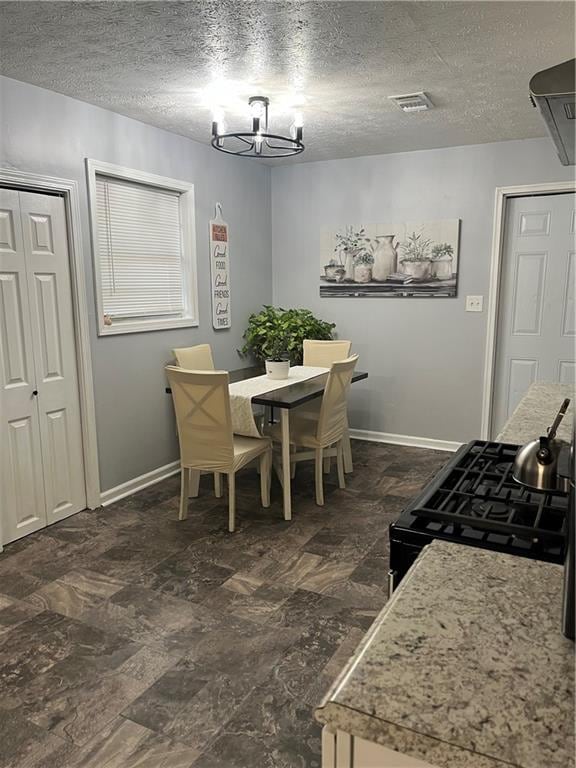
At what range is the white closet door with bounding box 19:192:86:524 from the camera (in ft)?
10.3

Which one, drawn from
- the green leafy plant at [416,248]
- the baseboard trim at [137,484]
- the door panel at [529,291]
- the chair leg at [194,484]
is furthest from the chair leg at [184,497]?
the door panel at [529,291]

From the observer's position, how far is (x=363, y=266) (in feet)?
16.2

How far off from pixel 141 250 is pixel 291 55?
185 cm

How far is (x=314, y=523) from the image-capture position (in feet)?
11.2

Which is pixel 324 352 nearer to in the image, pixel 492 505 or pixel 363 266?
pixel 363 266

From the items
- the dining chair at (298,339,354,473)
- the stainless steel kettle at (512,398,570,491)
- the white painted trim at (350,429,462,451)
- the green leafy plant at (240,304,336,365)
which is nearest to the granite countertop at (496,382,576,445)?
the stainless steel kettle at (512,398,570,491)

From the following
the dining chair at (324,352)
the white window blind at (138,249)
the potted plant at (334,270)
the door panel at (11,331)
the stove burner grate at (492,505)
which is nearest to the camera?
the stove burner grate at (492,505)

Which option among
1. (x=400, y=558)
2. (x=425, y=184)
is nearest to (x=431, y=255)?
(x=425, y=184)

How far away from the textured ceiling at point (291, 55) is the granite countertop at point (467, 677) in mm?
2109

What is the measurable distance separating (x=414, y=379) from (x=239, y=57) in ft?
9.93

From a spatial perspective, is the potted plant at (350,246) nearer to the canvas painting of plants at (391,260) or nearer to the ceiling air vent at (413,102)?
the canvas painting of plants at (391,260)

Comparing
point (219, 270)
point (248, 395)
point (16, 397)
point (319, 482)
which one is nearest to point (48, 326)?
point (16, 397)

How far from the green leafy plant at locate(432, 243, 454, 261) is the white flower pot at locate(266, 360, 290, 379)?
165 cm

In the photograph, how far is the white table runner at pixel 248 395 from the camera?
344cm
